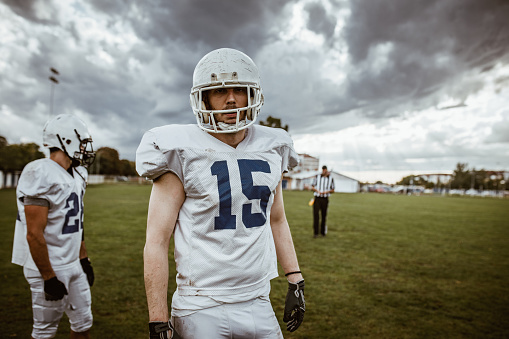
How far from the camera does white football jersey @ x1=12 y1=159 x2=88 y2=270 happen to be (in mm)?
2695

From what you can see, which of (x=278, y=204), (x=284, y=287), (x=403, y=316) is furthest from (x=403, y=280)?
(x=278, y=204)

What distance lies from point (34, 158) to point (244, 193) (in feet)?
164

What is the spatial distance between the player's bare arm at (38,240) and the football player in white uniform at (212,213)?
1571 mm

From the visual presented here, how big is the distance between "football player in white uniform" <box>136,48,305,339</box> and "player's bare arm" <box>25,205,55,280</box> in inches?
61.9

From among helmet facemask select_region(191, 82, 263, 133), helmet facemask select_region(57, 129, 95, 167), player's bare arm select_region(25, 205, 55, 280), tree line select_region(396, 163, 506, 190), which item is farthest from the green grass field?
tree line select_region(396, 163, 506, 190)

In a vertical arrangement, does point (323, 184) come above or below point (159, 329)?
above

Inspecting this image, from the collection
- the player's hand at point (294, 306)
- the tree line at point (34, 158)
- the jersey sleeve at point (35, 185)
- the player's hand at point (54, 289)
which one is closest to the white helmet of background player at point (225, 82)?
the player's hand at point (294, 306)

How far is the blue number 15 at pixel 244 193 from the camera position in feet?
5.29

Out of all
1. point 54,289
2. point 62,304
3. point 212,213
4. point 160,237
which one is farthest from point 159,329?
point 62,304

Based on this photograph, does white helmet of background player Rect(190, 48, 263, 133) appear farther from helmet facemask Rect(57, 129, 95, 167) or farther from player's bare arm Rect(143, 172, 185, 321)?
helmet facemask Rect(57, 129, 95, 167)

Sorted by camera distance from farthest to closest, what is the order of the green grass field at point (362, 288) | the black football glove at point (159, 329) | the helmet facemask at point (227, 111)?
the green grass field at point (362, 288) < the helmet facemask at point (227, 111) < the black football glove at point (159, 329)

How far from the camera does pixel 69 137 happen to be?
3.00 meters

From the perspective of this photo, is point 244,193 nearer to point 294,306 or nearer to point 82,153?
point 294,306

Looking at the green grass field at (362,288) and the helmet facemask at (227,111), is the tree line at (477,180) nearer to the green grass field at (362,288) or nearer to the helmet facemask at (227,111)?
the green grass field at (362,288)
